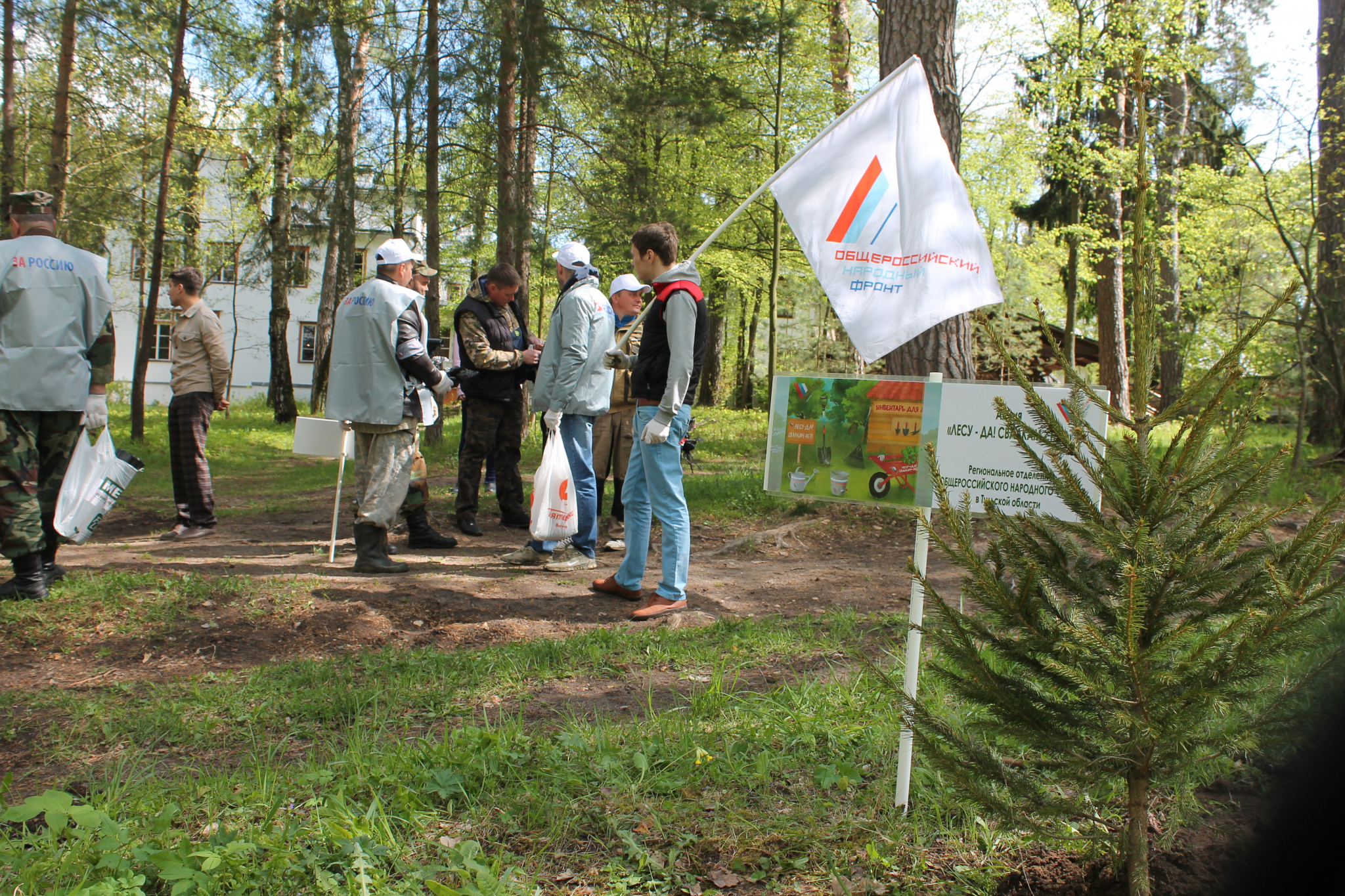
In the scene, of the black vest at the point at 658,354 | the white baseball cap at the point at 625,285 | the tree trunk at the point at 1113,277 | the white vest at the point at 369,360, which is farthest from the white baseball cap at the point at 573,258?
the tree trunk at the point at 1113,277

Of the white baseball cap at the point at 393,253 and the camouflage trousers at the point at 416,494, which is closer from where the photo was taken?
the white baseball cap at the point at 393,253

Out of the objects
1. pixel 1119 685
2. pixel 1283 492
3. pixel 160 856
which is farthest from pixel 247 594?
pixel 1283 492

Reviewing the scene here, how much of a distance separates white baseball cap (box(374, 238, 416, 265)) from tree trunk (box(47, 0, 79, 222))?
25.7 ft

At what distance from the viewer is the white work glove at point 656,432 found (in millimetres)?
4809

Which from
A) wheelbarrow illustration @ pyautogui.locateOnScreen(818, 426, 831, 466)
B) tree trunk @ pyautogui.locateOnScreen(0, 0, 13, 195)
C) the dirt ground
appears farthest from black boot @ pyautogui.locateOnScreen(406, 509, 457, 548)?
tree trunk @ pyautogui.locateOnScreen(0, 0, 13, 195)

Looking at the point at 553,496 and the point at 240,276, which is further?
the point at 240,276

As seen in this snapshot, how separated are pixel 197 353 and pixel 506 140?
490 cm

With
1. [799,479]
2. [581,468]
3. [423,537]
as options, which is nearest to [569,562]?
[581,468]

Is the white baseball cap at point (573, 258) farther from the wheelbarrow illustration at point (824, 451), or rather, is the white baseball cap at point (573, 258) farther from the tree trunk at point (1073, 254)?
the tree trunk at point (1073, 254)

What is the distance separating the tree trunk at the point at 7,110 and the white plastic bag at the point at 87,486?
310 inches

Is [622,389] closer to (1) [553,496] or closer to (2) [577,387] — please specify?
(2) [577,387]

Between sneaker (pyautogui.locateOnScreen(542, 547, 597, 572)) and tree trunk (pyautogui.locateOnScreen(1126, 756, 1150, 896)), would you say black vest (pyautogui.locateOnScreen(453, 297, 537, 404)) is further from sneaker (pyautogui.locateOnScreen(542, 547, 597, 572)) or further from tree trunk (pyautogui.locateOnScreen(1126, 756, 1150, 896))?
tree trunk (pyautogui.locateOnScreen(1126, 756, 1150, 896))

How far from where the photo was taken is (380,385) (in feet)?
18.8

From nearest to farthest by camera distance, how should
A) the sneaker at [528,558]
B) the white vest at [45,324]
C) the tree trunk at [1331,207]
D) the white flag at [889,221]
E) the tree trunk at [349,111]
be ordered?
1. the white flag at [889,221]
2. the white vest at [45,324]
3. the sneaker at [528,558]
4. the tree trunk at [349,111]
5. the tree trunk at [1331,207]
